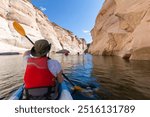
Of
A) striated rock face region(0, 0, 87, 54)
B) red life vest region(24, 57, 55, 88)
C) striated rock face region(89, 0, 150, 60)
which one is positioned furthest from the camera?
striated rock face region(0, 0, 87, 54)

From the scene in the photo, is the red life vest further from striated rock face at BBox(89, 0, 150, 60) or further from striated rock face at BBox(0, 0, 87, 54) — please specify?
striated rock face at BBox(0, 0, 87, 54)

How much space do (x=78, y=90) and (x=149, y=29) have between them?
620 inches

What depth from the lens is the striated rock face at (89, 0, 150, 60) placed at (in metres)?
21.5

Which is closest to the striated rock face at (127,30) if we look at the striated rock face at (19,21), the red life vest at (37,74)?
the red life vest at (37,74)

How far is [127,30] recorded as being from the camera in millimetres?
33281

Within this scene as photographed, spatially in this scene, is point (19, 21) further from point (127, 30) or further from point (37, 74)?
point (37, 74)

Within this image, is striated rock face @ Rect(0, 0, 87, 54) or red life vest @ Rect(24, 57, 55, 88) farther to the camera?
striated rock face @ Rect(0, 0, 87, 54)

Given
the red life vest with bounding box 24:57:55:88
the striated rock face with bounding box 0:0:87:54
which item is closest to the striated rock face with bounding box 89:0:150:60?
the red life vest with bounding box 24:57:55:88

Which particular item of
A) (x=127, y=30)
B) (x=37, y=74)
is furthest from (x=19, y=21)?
(x=37, y=74)

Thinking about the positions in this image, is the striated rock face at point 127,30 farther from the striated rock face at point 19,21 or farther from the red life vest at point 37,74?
the striated rock face at point 19,21

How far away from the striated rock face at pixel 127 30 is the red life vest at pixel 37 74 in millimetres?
17644

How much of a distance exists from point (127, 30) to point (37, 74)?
3125cm

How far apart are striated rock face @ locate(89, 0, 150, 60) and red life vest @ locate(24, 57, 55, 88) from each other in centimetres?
1764

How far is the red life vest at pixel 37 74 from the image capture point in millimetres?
4477
